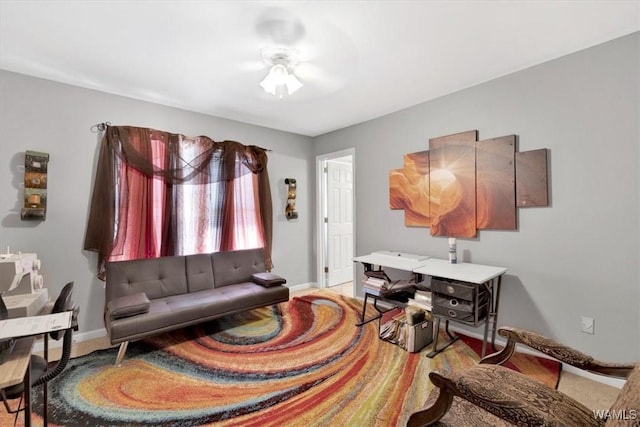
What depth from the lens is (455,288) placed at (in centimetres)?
226

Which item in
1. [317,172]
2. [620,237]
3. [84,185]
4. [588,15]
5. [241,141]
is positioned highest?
[588,15]

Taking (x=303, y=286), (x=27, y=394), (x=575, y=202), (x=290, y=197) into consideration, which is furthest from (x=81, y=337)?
(x=575, y=202)

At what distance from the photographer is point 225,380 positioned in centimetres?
211

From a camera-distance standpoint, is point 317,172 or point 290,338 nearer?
point 290,338

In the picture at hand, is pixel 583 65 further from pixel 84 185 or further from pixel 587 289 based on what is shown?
pixel 84 185

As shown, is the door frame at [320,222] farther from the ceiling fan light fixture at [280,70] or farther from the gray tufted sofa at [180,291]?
the ceiling fan light fixture at [280,70]

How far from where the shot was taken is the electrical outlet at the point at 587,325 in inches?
84.7

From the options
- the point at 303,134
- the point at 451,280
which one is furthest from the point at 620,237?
the point at 303,134

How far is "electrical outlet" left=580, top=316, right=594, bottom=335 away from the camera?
2152 mm

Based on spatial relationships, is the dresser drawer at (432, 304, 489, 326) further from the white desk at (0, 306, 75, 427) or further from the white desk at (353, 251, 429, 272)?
the white desk at (0, 306, 75, 427)

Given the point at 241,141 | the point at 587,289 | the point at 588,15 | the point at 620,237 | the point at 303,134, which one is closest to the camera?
the point at 588,15

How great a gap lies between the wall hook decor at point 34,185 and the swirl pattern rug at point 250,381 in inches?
51.8

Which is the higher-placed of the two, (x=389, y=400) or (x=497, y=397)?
(x=497, y=397)

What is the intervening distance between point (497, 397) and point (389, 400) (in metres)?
1.03
